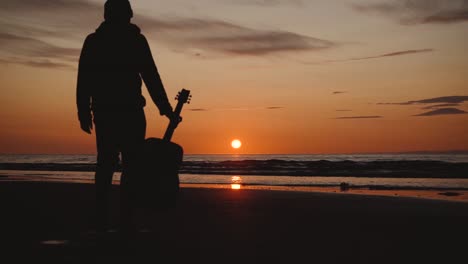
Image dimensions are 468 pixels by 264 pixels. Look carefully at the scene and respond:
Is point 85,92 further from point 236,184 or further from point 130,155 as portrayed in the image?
point 236,184

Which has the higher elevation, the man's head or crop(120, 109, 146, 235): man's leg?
the man's head

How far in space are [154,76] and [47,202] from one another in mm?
3853

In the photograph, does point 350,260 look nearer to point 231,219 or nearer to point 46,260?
point 46,260

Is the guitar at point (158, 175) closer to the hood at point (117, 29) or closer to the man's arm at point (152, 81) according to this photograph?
the man's arm at point (152, 81)

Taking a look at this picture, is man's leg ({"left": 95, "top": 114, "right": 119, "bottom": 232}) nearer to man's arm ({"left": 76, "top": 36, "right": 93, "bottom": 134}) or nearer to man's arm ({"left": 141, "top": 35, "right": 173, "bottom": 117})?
man's arm ({"left": 76, "top": 36, "right": 93, "bottom": 134})

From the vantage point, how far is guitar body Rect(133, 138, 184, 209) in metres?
4.39

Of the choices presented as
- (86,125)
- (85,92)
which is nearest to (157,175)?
(86,125)

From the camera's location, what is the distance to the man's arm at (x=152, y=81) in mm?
4461

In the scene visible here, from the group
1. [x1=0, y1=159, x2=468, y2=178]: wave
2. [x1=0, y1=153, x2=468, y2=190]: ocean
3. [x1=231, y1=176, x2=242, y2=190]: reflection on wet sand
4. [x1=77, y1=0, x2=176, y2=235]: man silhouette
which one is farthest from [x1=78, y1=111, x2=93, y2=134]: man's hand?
[x1=0, y1=159, x2=468, y2=178]: wave

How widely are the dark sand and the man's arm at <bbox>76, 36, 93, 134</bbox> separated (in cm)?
96

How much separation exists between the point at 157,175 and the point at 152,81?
2.71 ft

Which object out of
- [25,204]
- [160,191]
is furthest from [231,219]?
[25,204]

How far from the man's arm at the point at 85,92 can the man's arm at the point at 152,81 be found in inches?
18.0

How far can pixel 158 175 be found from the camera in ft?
Result: 14.6
